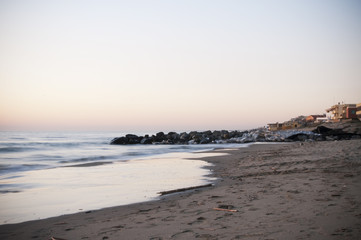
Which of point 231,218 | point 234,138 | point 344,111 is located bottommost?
point 231,218

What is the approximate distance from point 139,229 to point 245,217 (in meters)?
1.41

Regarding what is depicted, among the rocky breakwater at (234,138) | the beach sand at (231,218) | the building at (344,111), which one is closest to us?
the beach sand at (231,218)

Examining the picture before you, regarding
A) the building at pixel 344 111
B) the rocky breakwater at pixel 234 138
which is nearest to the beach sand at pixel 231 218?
the rocky breakwater at pixel 234 138

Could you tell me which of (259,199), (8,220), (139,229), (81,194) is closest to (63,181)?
(81,194)

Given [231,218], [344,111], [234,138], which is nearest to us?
[231,218]

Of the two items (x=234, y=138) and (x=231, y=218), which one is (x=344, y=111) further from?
(x=231, y=218)

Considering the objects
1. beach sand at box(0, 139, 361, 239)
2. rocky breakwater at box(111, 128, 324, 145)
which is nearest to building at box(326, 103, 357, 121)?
rocky breakwater at box(111, 128, 324, 145)

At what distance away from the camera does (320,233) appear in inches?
109

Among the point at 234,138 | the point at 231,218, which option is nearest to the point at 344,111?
the point at 234,138

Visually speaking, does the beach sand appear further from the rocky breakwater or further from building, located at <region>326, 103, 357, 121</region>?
building, located at <region>326, 103, 357, 121</region>

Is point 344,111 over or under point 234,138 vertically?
over

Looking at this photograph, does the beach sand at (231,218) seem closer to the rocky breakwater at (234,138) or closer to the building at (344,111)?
the rocky breakwater at (234,138)

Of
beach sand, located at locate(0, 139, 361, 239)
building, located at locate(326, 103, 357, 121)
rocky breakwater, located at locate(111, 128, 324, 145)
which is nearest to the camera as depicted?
beach sand, located at locate(0, 139, 361, 239)

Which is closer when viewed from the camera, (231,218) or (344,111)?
(231,218)
